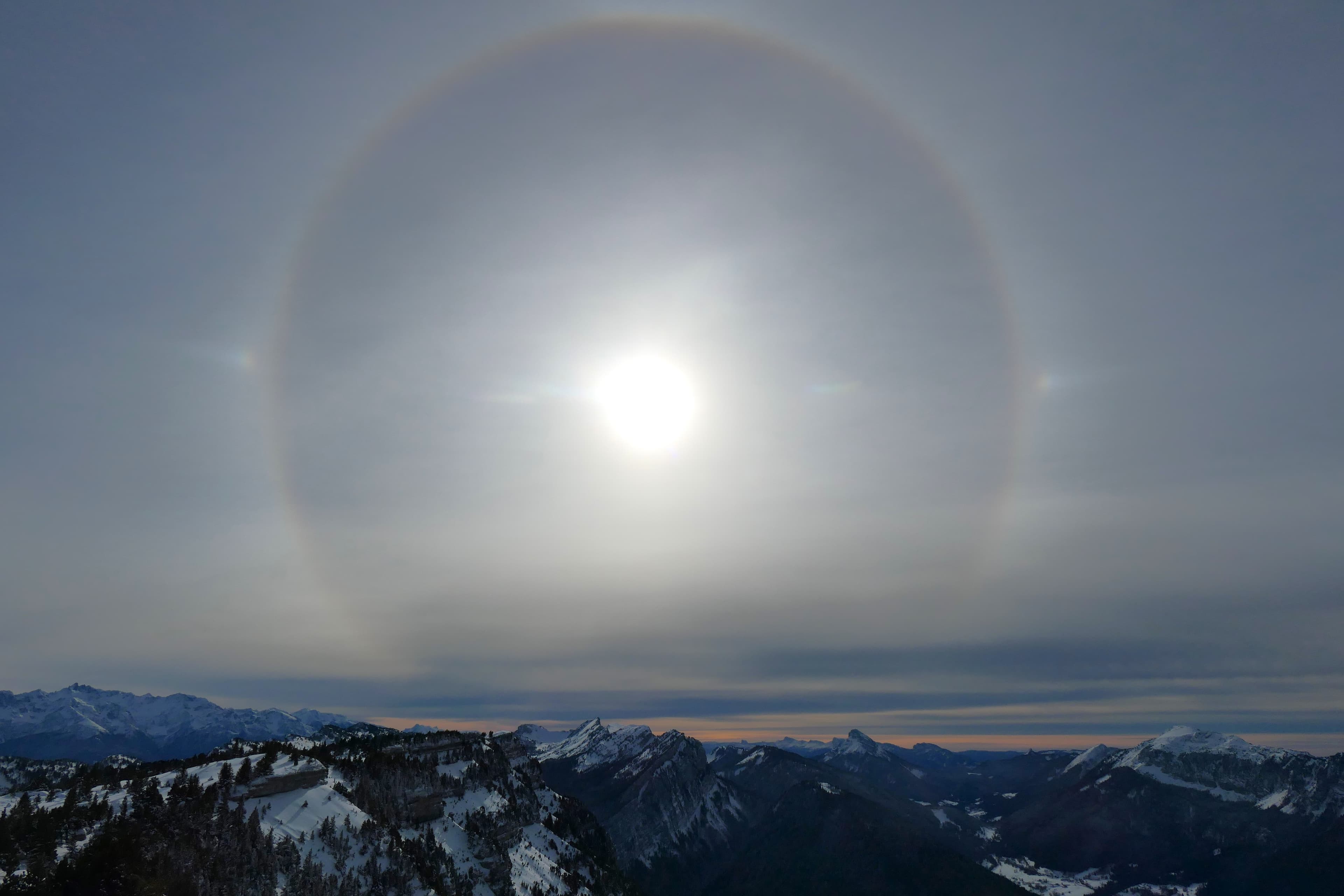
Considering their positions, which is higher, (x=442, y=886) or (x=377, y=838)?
(x=377, y=838)

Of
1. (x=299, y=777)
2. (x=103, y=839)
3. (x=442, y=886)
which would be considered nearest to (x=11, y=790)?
(x=299, y=777)

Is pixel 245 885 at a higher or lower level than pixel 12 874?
lower

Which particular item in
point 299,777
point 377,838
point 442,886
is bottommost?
point 442,886

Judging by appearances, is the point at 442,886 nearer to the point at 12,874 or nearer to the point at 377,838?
the point at 377,838

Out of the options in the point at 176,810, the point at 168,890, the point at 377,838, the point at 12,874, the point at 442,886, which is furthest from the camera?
the point at 442,886

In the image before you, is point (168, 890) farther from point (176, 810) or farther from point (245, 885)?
point (176, 810)

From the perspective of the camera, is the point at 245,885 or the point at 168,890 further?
the point at 245,885

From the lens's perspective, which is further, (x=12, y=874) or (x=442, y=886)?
(x=442, y=886)

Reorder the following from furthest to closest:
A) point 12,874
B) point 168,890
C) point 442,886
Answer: point 442,886 < point 168,890 < point 12,874

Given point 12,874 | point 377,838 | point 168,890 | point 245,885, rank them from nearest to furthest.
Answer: point 12,874
point 168,890
point 245,885
point 377,838
